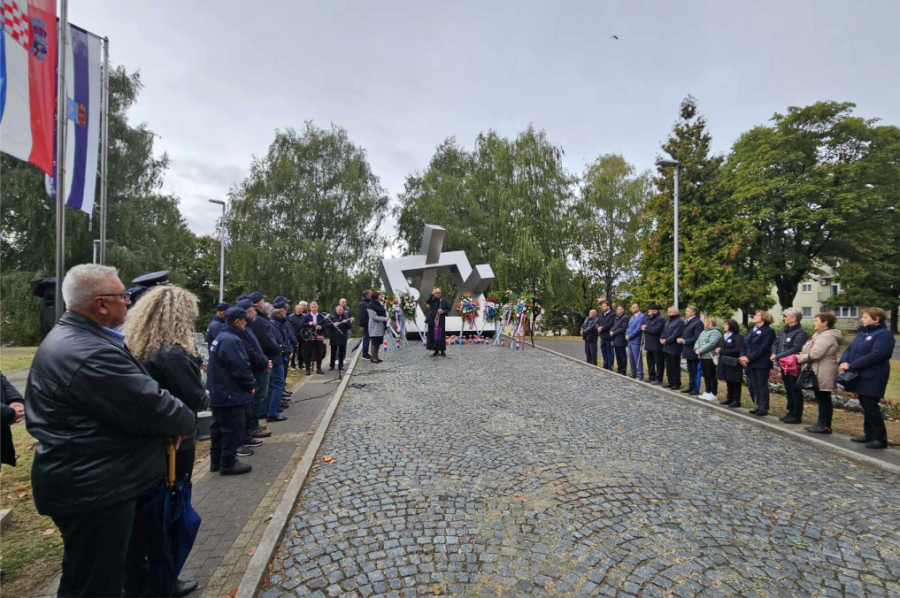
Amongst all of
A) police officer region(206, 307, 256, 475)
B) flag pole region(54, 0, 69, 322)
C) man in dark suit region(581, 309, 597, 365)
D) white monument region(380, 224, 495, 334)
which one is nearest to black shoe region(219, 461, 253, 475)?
police officer region(206, 307, 256, 475)

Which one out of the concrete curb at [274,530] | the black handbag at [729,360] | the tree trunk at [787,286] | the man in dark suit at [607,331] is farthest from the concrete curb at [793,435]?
the tree trunk at [787,286]

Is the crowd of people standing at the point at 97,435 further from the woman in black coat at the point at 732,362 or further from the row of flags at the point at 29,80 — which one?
the woman in black coat at the point at 732,362

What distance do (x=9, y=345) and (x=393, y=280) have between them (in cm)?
2179

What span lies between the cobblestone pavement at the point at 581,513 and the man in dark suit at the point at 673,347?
2.60 meters

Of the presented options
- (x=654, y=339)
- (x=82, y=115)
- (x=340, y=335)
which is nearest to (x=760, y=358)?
(x=654, y=339)

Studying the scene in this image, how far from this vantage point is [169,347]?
2.91m

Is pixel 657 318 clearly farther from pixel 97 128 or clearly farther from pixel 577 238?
pixel 577 238

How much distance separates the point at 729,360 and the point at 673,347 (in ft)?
4.88

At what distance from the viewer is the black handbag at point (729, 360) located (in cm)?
771

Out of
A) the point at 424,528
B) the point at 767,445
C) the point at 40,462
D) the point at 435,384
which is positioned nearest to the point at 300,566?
the point at 424,528

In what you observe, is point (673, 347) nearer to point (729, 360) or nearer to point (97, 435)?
point (729, 360)

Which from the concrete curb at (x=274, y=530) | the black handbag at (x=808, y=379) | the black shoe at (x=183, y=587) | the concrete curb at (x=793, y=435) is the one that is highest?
the black handbag at (x=808, y=379)

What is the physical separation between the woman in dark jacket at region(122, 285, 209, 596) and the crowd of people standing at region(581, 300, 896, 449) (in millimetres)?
6619

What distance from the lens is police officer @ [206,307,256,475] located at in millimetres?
4621
